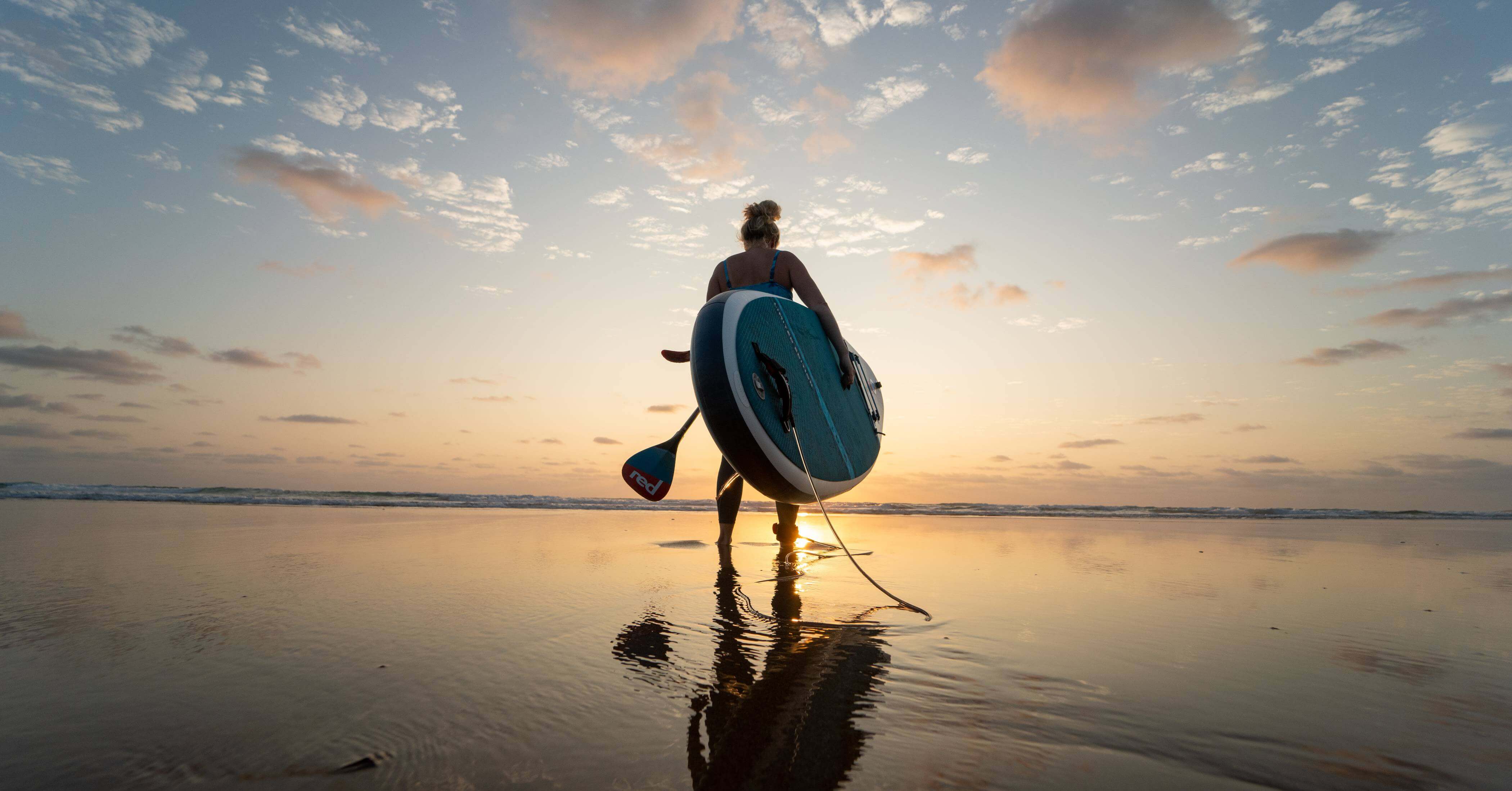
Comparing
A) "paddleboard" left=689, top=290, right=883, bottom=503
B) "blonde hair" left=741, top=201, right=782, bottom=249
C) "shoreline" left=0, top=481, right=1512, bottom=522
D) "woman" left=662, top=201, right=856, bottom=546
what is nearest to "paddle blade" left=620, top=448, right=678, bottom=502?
"woman" left=662, top=201, right=856, bottom=546

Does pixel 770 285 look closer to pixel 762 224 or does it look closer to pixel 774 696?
pixel 762 224

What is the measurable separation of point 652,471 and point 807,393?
1.47 m

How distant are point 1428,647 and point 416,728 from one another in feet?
11.9

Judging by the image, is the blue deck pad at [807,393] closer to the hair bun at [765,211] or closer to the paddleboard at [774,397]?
the paddleboard at [774,397]

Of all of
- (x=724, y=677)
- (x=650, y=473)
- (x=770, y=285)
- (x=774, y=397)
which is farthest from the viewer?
(x=650, y=473)

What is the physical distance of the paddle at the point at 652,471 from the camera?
15.8 ft

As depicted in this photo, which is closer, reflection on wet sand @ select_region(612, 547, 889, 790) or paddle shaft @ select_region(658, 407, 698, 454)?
reflection on wet sand @ select_region(612, 547, 889, 790)

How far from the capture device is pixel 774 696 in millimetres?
1696

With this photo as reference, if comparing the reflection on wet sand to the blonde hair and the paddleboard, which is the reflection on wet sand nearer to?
the paddleboard

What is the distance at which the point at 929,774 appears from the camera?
1.26 m

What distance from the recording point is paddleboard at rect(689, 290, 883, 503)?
3.47 metres

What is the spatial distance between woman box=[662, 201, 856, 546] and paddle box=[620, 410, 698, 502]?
457mm

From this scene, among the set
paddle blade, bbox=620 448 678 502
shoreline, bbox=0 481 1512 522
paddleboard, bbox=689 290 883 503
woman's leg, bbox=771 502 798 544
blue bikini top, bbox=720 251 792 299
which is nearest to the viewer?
paddleboard, bbox=689 290 883 503

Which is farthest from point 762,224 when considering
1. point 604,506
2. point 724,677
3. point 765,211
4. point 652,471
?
point 604,506
